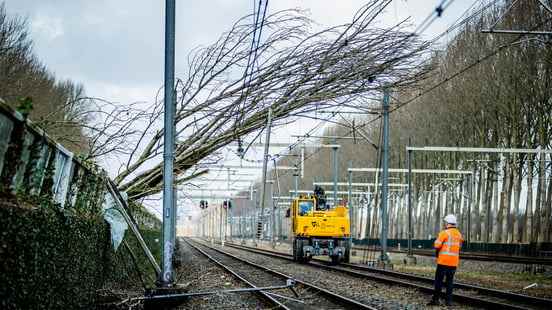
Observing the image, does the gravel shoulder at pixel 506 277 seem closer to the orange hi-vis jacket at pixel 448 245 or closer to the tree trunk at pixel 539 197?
the orange hi-vis jacket at pixel 448 245

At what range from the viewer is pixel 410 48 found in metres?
11.4

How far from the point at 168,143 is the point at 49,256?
17.8ft

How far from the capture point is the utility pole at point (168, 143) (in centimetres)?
1227

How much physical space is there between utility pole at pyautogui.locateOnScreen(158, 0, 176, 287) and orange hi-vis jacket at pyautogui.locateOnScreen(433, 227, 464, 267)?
15.7 ft

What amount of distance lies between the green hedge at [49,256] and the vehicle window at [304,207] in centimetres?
2009

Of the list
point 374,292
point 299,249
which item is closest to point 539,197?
point 299,249

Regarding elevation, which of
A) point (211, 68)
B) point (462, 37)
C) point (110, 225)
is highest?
point (462, 37)

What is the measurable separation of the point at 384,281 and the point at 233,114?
8.06m

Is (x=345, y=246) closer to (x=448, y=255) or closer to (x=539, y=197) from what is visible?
(x=539, y=197)

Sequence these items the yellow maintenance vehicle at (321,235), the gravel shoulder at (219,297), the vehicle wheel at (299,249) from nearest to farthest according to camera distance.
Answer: the gravel shoulder at (219,297)
the yellow maintenance vehicle at (321,235)
the vehicle wheel at (299,249)

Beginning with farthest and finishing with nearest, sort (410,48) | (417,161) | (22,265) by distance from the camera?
(417,161) < (410,48) < (22,265)

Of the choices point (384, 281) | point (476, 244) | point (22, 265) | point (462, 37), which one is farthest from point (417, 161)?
point (22, 265)

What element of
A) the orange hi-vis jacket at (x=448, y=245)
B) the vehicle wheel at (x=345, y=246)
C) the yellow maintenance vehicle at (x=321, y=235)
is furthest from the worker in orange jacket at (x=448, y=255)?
the vehicle wheel at (x=345, y=246)

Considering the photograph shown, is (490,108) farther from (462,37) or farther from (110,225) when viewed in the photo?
(110,225)
